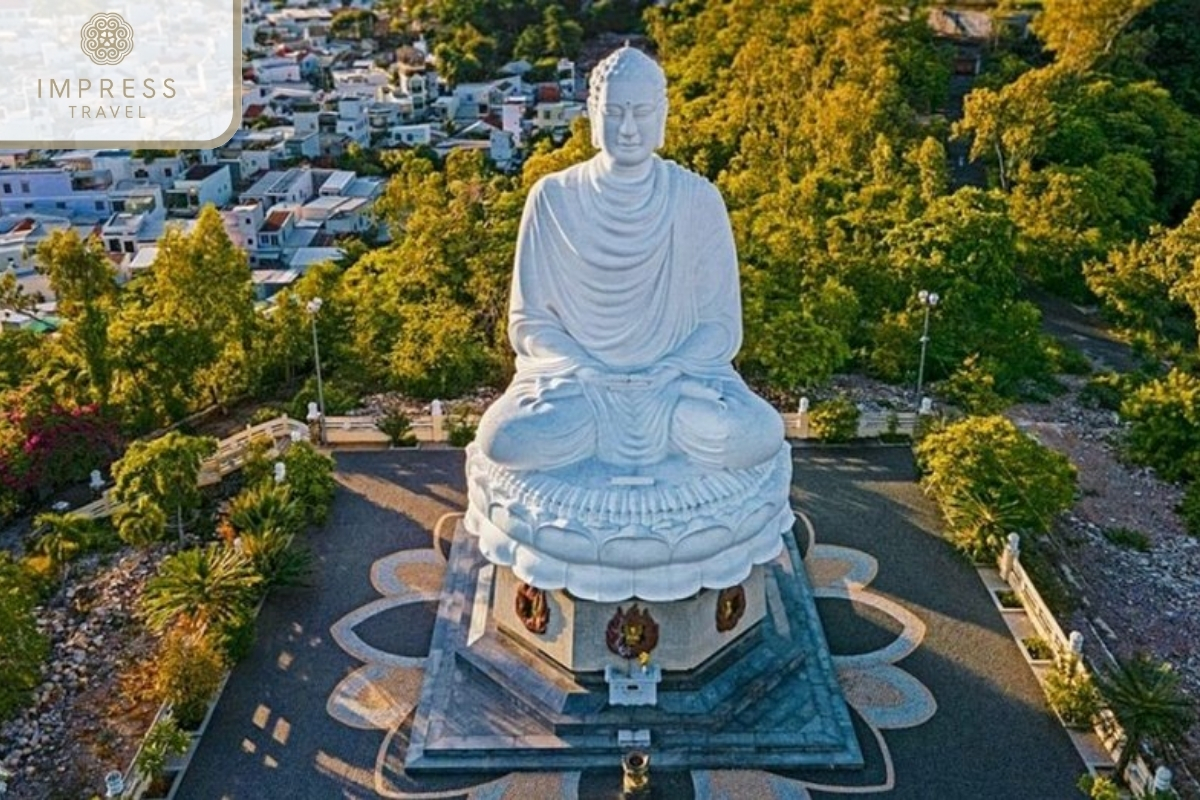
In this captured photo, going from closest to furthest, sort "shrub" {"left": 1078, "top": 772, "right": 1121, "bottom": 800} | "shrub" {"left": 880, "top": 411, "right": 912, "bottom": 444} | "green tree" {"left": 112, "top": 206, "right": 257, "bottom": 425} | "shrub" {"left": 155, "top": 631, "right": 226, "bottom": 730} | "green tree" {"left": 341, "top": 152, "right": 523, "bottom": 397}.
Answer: "shrub" {"left": 1078, "top": 772, "right": 1121, "bottom": 800}
"shrub" {"left": 155, "top": 631, "right": 226, "bottom": 730}
"shrub" {"left": 880, "top": 411, "right": 912, "bottom": 444}
"green tree" {"left": 112, "top": 206, "right": 257, "bottom": 425}
"green tree" {"left": 341, "top": 152, "right": 523, "bottom": 397}

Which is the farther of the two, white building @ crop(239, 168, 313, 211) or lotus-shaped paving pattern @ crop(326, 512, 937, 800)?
white building @ crop(239, 168, 313, 211)

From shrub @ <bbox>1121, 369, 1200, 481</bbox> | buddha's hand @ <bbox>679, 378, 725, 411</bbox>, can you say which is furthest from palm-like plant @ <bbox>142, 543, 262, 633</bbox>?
shrub @ <bbox>1121, 369, 1200, 481</bbox>

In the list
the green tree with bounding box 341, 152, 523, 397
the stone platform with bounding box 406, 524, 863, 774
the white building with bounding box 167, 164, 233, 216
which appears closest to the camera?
the stone platform with bounding box 406, 524, 863, 774

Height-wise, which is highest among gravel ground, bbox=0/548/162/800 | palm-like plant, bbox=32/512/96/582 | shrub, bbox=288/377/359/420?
shrub, bbox=288/377/359/420

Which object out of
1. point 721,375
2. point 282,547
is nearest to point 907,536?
point 721,375

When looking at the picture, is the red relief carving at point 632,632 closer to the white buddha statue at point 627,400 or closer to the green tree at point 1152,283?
the white buddha statue at point 627,400

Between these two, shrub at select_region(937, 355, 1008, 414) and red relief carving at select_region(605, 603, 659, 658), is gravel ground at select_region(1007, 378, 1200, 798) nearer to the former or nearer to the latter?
shrub at select_region(937, 355, 1008, 414)

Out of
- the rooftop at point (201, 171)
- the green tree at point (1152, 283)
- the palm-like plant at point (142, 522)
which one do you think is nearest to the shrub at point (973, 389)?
the green tree at point (1152, 283)
